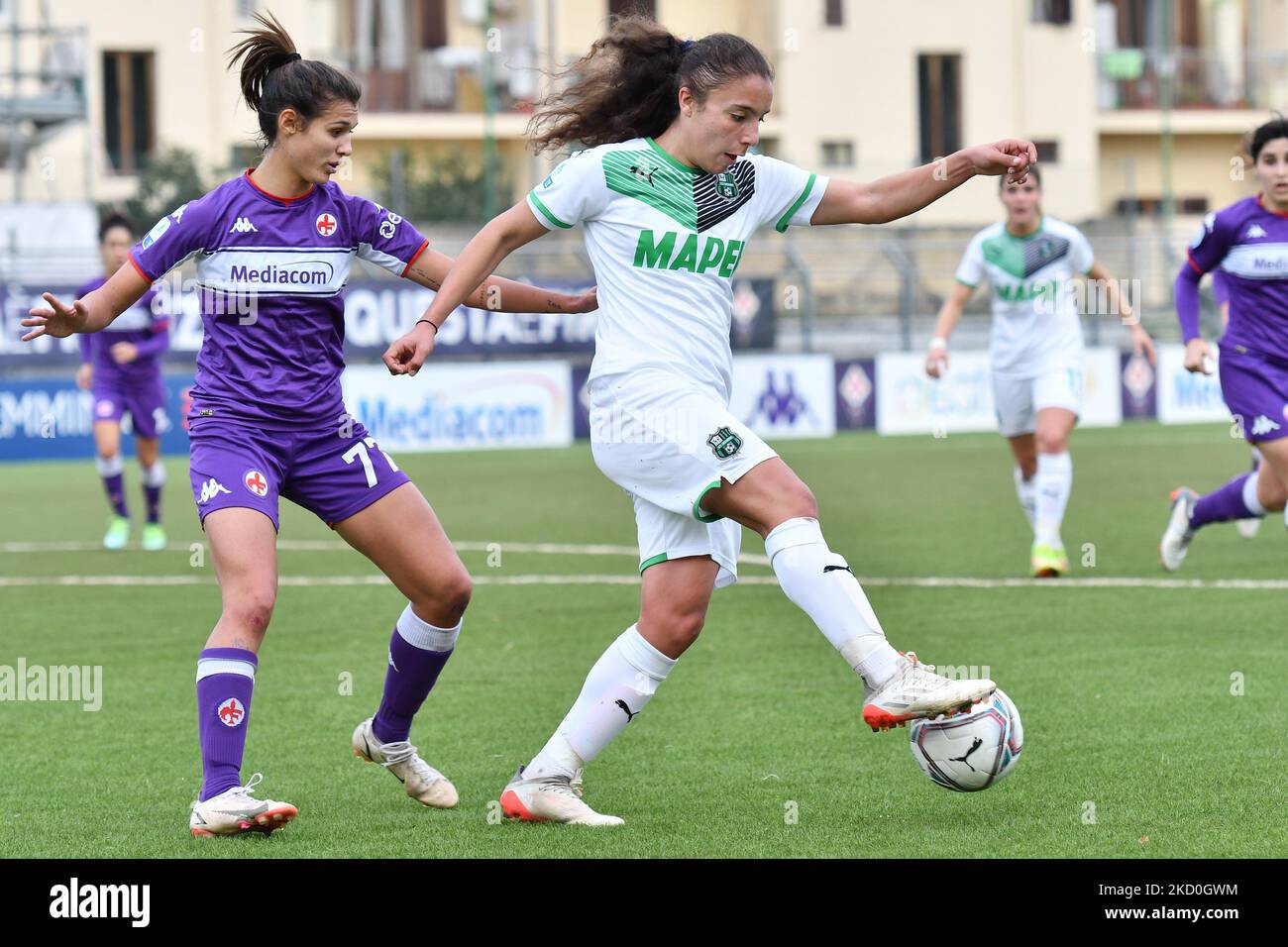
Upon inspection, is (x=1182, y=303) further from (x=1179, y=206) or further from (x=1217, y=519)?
(x=1179, y=206)

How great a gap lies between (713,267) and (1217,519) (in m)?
6.05

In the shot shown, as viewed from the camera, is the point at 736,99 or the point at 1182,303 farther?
the point at 1182,303

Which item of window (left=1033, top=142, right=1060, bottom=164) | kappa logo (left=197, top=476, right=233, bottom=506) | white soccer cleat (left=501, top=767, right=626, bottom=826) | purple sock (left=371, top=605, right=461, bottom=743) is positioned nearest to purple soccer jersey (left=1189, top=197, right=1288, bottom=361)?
purple sock (left=371, top=605, right=461, bottom=743)

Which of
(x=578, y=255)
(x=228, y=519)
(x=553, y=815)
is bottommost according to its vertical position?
(x=553, y=815)

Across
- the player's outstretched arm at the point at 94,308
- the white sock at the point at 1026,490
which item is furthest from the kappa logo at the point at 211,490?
the white sock at the point at 1026,490

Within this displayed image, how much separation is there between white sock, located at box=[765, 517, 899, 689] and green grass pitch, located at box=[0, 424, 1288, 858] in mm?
508

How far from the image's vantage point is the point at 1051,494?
10.8 meters

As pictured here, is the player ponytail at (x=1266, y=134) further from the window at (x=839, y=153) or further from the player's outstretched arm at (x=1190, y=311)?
the window at (x=839, y=153)

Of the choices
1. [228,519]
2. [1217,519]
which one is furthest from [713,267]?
[1217,519]

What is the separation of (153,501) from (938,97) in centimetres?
3263

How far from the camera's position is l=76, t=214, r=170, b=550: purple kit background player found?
45.9ft

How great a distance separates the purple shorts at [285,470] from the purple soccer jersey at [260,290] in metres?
0.05

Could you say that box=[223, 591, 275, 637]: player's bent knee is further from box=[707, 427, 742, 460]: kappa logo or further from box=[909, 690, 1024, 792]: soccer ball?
box=[909, 690, 1024, 792]: soccer ball

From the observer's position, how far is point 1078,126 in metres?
44.4
